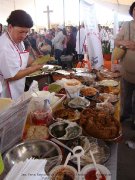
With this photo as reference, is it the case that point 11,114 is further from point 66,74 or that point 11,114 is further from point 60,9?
point 60,9

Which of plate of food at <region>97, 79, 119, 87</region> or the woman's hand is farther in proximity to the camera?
the woman's hand

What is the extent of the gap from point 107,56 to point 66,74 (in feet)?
6.33

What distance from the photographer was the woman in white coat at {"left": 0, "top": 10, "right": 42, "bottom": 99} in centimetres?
190

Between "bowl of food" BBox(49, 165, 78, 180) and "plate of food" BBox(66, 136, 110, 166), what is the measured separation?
100mm

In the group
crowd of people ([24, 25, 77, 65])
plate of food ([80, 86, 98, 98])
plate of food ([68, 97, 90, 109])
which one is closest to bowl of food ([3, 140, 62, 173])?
plate of food ([68, 97, 90, 109])

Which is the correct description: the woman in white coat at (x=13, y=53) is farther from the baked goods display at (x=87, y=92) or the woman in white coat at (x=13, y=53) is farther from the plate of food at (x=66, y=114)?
the plate of food at (x=66, y=114)

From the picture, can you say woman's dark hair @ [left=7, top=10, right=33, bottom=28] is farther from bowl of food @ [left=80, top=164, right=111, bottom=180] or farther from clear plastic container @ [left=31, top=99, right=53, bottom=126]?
bowl of food @ [left=80, top=164, right=111, bottom=180]

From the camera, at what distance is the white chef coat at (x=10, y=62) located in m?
1.96

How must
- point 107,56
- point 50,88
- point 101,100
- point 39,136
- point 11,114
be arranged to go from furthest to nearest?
point 107,56, point 50,88, point 101,100, point 39,136, point 11,114

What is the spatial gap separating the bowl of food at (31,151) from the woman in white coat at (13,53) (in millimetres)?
917

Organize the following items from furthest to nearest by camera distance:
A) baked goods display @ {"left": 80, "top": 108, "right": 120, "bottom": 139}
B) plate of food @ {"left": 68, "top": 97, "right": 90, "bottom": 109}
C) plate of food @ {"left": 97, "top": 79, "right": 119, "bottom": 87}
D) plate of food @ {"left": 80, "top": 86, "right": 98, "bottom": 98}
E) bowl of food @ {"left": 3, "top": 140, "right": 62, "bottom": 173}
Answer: plate of food @ {"left": 97, "top": 79, "right": 119, "bottom": 87} < plate of food @ {"left": 80, "top": 86, "right": 98, "bottom": 98} < plate of food @ {"left": 68, "top": 97, "right": 90, "bottom": 109} < baked goods display @ {"left": 80, "top": 108, "right": 120, "bottom": 139} < bowl of food @ {"left": 3, "top": 140, "right": 62, "bottom": 173}

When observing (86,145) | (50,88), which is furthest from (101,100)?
(86,145)

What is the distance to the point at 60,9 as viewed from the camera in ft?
36.5

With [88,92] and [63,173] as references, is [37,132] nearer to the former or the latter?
[63,173]
